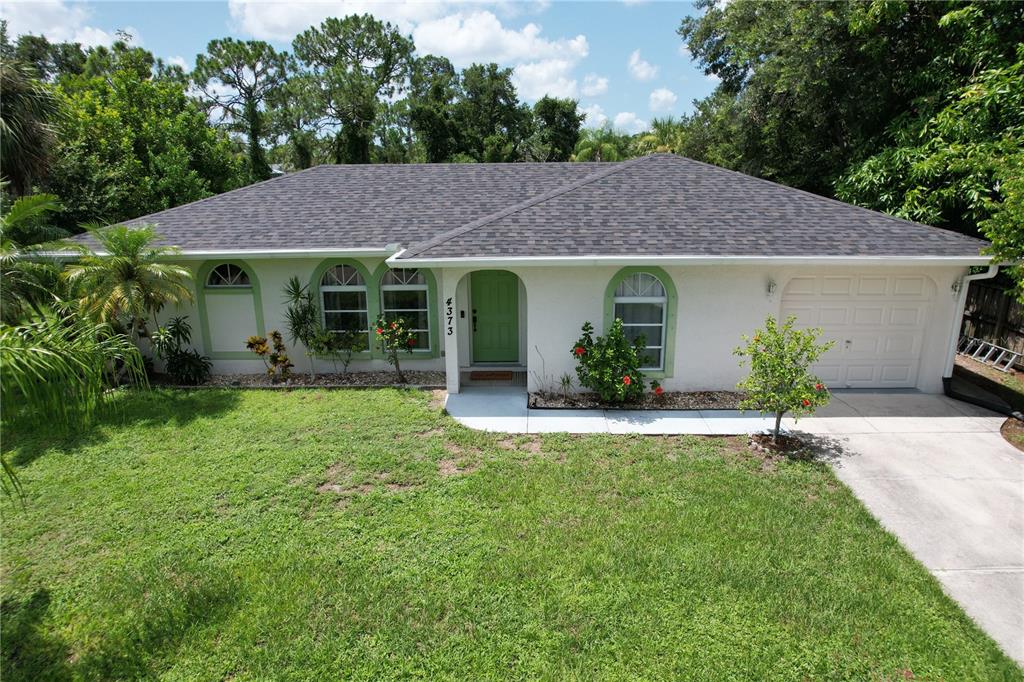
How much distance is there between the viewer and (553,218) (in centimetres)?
1035

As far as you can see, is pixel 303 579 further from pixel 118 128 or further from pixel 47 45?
pixel 47 45

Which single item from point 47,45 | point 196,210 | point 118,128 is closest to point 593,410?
point 196,210

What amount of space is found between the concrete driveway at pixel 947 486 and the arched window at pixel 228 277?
10949 millimetres

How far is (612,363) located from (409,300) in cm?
453

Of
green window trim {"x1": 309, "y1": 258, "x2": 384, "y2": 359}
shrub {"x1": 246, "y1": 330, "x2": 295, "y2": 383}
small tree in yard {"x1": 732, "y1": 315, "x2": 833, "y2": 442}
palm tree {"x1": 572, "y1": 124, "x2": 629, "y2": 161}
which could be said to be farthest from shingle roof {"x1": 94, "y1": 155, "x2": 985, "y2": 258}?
palm tree {"x1": 572, "y1": 124, "x2": 629, "y2": 161}

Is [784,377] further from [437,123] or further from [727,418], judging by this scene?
[437,123]

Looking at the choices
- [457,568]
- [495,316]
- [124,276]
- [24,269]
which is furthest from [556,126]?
[457,568]

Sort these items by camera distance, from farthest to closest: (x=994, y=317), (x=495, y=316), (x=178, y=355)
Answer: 1. (x=994, y=317)
2. (x=495, y=316)
3. (x=178, y=355)

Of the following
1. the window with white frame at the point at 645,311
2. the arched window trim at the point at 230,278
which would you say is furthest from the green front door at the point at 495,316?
the arched window trim at the point at 230,278

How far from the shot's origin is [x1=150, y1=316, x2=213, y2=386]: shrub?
1089 cm

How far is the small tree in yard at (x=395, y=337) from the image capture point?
10664 millimetres

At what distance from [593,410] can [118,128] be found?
18898mm

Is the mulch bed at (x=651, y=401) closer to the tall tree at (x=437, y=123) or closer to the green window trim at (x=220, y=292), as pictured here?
the green window trim at (x=220, y=292)

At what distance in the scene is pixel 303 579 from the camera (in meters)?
5.22
